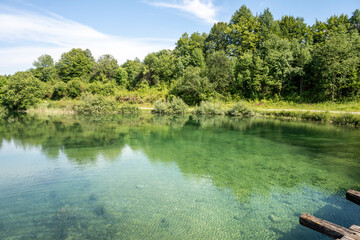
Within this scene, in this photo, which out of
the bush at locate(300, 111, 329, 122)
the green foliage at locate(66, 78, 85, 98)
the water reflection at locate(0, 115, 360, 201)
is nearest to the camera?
the water reflection at locate(0, 115, 360, 201)

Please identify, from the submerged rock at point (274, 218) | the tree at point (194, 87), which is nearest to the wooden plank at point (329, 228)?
the submerged rock at point (274, 218)

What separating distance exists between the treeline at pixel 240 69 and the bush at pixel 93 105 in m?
6.16

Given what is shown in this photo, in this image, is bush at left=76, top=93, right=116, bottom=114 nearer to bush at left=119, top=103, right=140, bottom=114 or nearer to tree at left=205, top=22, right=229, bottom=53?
bush at left=119, top=103, right=140, bottom=114

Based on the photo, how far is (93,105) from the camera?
1561 inches

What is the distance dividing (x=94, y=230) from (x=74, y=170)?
5.30 meters

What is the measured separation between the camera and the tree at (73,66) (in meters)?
63.2

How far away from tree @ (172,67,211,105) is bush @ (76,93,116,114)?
51.5ft

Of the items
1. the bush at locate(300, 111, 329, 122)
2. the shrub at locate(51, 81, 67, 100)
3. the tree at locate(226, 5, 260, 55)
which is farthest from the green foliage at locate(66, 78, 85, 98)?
the bush at locate(300, 111, 329, 122)

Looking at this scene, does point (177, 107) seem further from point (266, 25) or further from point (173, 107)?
point (266, 25)

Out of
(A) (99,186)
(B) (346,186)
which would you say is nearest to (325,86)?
(B) (346,186)

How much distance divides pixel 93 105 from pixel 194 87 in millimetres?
20117

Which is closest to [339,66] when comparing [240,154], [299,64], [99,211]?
[299,64]

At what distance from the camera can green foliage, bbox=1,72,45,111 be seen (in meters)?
41.5

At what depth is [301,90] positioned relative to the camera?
39.3 meters
